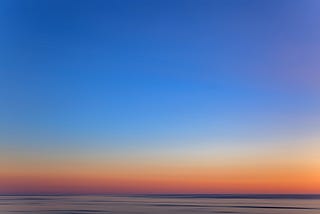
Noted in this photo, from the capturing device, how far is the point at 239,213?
8.12 ft

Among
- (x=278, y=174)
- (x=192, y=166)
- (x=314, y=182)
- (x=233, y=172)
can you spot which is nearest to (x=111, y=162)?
(x=192, y=166)

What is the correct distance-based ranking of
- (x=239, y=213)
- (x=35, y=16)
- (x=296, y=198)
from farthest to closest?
1. (x=35, y=16)
2. (x=239, y=213)
3. (x=296, y=198)

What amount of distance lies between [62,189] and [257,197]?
986 mm

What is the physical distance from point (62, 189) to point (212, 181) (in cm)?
77

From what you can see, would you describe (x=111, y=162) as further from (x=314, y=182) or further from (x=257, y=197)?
(x=314, y=182)

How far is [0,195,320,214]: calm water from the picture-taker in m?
2.33

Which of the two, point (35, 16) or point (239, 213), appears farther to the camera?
point (35, 16)

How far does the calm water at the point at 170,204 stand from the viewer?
7.65ft

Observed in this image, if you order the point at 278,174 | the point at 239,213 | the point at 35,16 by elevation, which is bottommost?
the point at 239,213

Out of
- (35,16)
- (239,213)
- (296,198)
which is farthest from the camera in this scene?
(35,16)

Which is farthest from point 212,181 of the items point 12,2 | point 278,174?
point 12,2

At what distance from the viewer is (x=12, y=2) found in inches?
107

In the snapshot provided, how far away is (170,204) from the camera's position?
7.93ft

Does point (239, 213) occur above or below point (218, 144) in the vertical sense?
below
